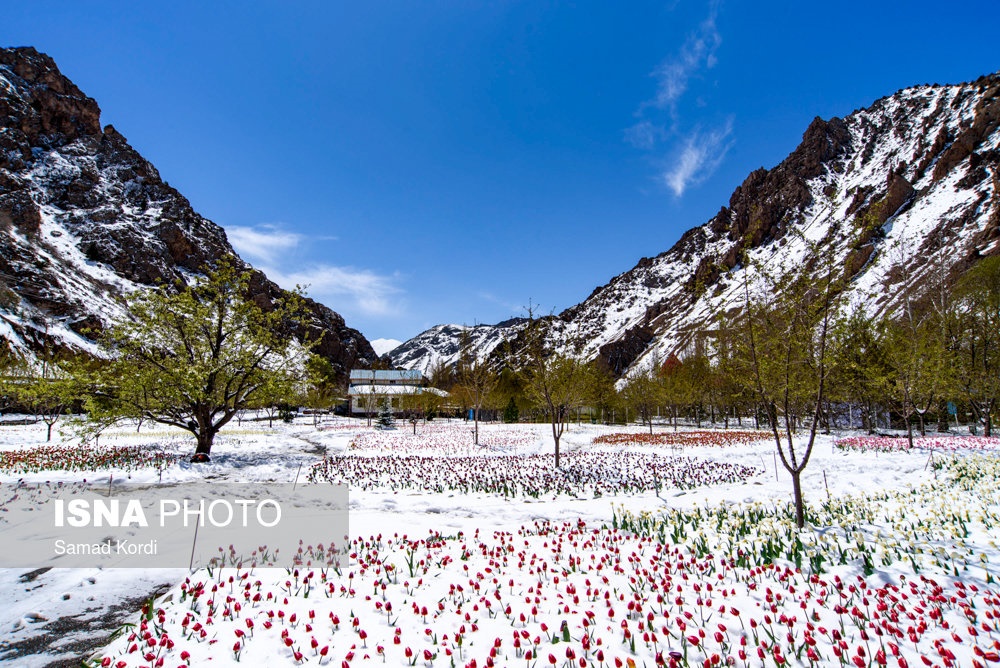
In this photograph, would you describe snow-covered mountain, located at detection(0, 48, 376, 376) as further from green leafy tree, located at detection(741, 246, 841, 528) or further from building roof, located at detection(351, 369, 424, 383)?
green leafy tree, located at detection(741, 246, 841, 528)

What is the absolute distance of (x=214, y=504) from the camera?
8914 millimetres

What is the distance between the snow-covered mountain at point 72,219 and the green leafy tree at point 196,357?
54.9 meters

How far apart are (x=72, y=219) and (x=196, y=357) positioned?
129 m

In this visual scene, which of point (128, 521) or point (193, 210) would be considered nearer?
point (128, 521)

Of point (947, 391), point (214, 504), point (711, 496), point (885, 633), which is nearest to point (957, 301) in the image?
point (947, 391)

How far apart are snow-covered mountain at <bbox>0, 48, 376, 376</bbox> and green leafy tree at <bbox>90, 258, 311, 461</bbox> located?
180ft

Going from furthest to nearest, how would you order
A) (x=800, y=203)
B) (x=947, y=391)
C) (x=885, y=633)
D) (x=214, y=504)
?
(x=800, y=203) → (x=947, y=391) → (x=214, y=504) → (x=885, y=633)

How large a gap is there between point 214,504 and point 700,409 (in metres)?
59.7

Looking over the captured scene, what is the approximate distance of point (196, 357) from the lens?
16.6m

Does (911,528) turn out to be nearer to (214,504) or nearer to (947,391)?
(214,504)

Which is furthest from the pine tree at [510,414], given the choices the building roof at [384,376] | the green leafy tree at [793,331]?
the green leafy tree at [793,331]

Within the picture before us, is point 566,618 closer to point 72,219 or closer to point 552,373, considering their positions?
point 552,373

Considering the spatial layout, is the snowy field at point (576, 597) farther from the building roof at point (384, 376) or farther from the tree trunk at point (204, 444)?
the building roof at point (384, 376)

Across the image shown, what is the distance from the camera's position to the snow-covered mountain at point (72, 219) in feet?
225
